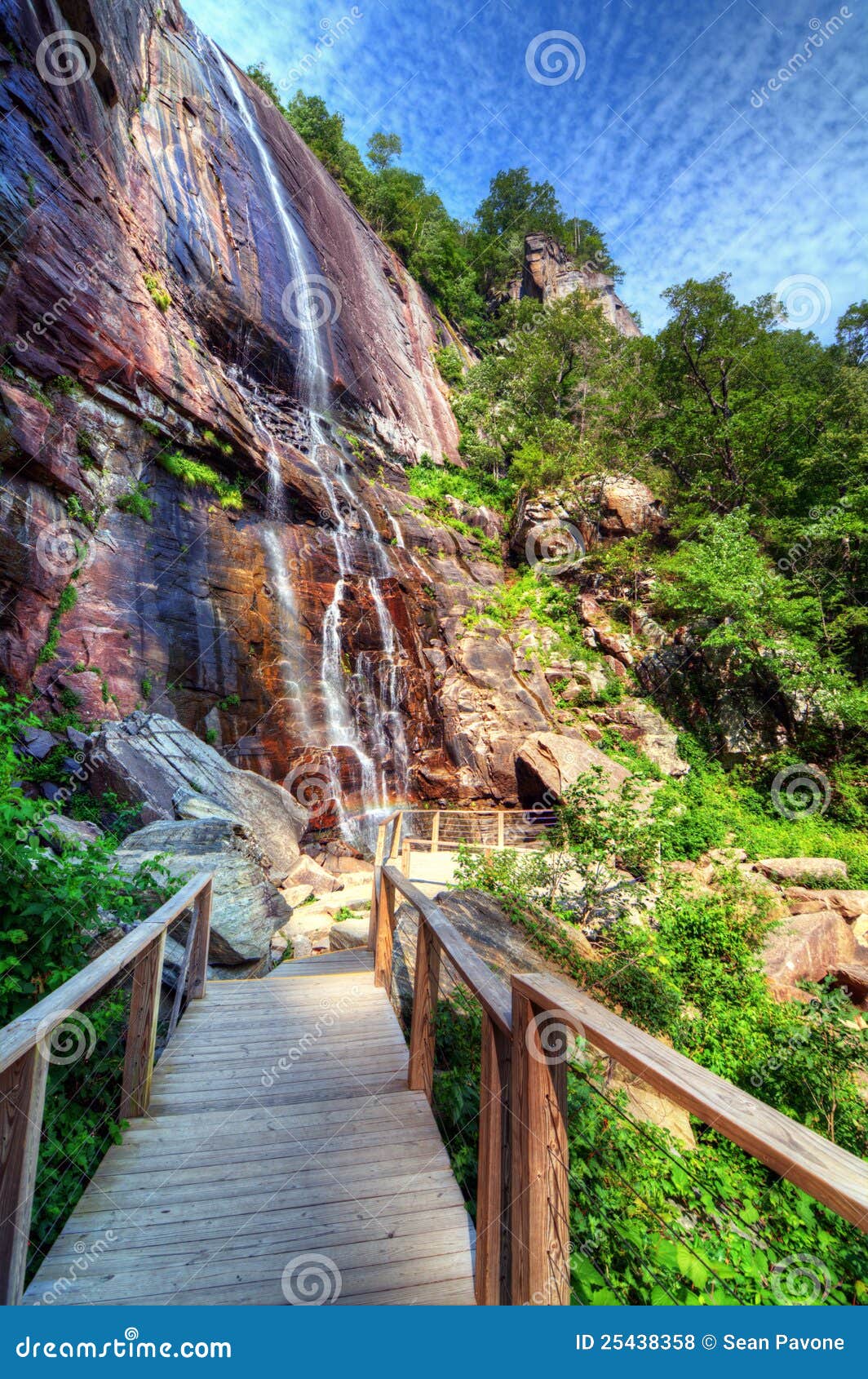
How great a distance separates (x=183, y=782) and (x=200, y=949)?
4.41m

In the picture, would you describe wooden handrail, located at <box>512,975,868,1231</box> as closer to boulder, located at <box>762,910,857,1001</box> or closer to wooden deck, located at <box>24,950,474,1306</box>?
wooden deck, located at <box>24,950,474,1306</box>

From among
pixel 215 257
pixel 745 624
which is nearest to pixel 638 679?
pixel 745 624

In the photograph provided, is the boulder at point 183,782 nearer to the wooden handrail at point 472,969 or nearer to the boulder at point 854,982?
the wooden handrail at point 472,969

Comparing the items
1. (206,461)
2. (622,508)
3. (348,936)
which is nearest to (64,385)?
(206,461)

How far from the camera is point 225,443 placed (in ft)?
45.9

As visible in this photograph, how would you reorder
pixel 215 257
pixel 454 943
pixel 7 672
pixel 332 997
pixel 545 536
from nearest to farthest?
pixel 454 943 → pixel 332 997 → pixel 7 672 → pixel 215 257 → pixel 545 536

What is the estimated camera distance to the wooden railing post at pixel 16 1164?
161 cm

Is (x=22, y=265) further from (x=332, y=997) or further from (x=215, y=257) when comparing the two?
(x=332, y=997)

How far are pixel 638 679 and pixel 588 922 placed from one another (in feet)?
40.0

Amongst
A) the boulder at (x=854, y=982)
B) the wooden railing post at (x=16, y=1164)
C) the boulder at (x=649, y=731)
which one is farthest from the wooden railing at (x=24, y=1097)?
the boulder at (x=649, y=731)

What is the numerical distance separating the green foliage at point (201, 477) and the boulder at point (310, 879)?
924 cm

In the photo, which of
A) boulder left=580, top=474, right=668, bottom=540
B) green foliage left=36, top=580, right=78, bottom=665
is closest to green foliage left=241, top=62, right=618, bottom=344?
boulder left=580, top=474, right=668, bottom=540

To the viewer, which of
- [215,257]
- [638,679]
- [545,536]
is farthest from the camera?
[545,536]

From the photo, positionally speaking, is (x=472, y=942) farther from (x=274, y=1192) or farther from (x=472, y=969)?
(x=472, y=969)
